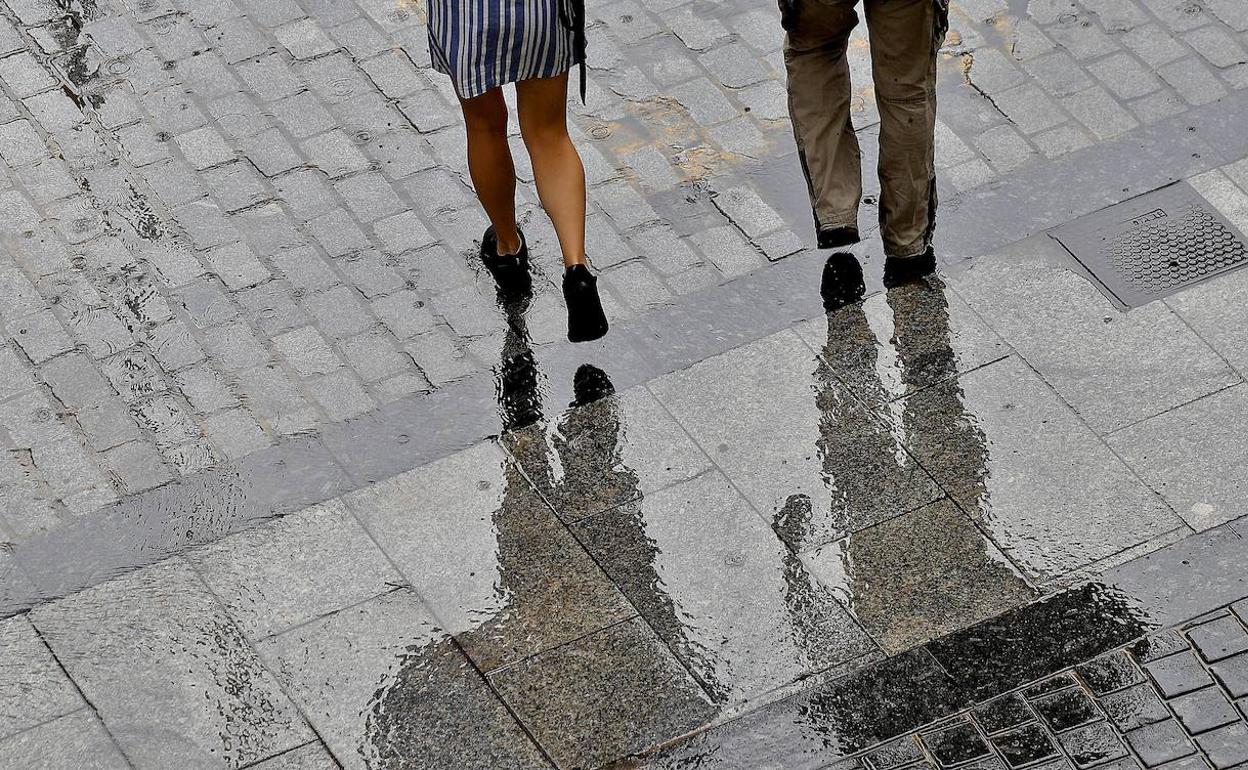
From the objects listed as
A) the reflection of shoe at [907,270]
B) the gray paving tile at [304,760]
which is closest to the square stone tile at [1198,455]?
the reflection of shoe at [907,270]

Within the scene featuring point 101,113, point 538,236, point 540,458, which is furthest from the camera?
point 101,113

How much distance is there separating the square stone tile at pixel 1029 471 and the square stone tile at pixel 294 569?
1.71 m

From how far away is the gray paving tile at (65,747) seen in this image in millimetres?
4398

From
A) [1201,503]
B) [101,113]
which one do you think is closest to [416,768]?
[1201,503]

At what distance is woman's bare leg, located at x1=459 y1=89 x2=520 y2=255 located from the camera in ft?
17.3

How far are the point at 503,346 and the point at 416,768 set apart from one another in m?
1.65

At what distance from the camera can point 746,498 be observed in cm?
503

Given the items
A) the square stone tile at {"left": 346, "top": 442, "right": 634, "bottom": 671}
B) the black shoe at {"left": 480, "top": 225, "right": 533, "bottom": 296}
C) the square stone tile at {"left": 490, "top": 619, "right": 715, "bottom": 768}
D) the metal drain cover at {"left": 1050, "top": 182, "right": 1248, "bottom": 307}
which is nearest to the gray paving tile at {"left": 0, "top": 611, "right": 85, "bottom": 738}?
the square stone tile at {"left": 346, "top": 442, "right": 634, "bottom": 671}

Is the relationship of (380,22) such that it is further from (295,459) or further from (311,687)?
(311,687)

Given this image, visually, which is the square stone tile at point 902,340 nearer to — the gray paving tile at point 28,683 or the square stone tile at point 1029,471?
the square stone tile at point 1029,471

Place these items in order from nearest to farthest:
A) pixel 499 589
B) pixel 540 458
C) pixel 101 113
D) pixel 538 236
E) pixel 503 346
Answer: pixel 499 589 → pixel 540 458 → pixel 503 346 → pixel 538 236 → pixel 101 113

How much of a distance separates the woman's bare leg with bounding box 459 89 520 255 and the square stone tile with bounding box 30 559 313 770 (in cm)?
156

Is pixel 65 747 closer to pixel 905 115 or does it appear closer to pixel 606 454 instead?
pixel 606 454

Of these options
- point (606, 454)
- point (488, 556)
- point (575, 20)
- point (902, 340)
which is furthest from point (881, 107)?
point (488, 556)
